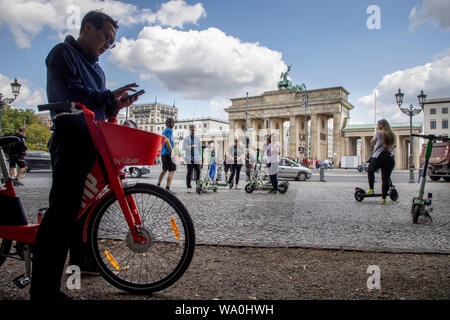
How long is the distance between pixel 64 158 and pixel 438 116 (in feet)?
341

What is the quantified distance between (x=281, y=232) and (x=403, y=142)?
69468 mm

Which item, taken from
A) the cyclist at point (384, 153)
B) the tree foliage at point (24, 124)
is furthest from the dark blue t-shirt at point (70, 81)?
the tree foliage at point (24, 124)

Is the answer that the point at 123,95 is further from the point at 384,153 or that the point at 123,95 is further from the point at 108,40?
the point at 384,153

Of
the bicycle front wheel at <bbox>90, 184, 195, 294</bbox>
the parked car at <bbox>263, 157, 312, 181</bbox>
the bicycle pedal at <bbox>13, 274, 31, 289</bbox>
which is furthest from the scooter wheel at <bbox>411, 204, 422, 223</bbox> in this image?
the parked car at <bbox>263, 157, 312, 181</bbox>

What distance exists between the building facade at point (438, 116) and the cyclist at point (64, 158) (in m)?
101

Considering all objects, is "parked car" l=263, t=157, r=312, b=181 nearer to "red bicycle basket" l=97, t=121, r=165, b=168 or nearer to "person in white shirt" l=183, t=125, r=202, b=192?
"person in white shirt" l=183, t=125, r=202, b=192

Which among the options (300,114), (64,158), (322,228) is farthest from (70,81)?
(300,114)

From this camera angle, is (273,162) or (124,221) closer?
(124,221)

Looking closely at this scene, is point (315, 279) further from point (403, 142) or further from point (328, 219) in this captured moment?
point (403, 142)

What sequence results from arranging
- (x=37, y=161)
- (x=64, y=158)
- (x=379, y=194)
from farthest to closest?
(x=37, y=161) < (x=379, y=194) < (x=64, y=158)

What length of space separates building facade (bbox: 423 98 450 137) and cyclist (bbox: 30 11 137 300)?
101 m

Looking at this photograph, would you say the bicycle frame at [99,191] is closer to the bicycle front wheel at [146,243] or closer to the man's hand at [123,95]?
the bicycle front wheel at [146,243]

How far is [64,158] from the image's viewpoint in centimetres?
209

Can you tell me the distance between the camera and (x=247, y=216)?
19.4 feet
